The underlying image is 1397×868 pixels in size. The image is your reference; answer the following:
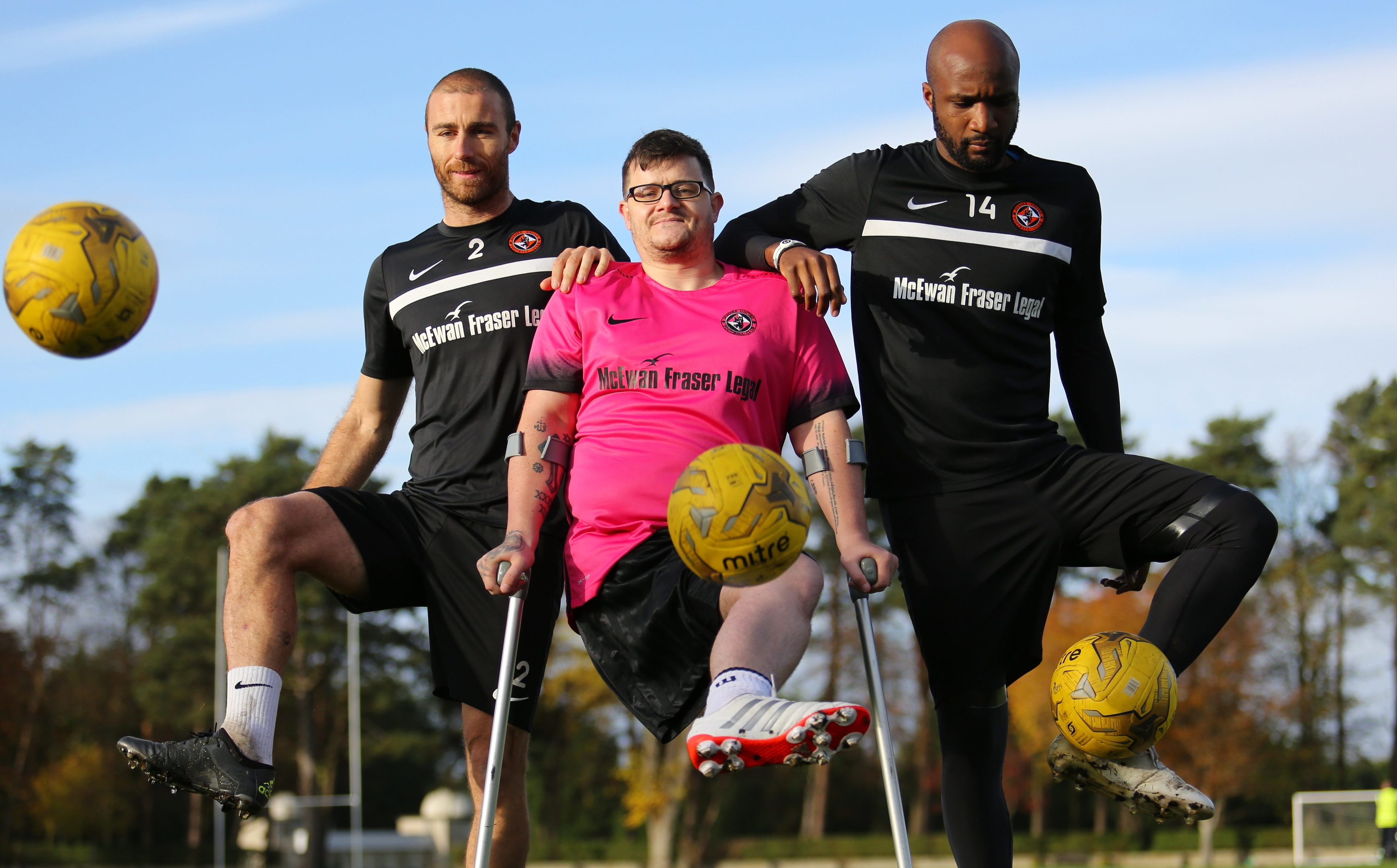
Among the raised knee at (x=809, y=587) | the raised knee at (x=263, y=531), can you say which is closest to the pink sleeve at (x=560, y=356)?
the raised knee at (x=263, y=531)

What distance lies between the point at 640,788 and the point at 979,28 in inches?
1604

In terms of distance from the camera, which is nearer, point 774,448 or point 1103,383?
point 774,448

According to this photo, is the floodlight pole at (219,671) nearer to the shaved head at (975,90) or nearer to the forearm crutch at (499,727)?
the forearm crutch at (499,727)

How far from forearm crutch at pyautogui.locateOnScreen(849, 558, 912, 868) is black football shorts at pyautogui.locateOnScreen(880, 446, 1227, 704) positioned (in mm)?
745

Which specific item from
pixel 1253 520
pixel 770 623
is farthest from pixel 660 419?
pixel 1253 520

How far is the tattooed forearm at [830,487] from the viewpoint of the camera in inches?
194

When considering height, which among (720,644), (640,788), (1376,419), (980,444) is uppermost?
(1376,419)

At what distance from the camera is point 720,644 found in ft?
14.5

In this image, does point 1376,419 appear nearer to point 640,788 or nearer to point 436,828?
point 640,788

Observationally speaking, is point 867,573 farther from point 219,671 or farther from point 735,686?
point 219,671

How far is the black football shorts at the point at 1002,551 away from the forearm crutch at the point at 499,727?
1.53 m

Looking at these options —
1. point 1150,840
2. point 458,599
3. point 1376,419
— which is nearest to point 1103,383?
point 458,599

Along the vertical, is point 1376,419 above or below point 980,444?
above

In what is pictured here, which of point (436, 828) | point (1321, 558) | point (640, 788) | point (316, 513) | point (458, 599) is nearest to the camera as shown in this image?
point (316, 513)
